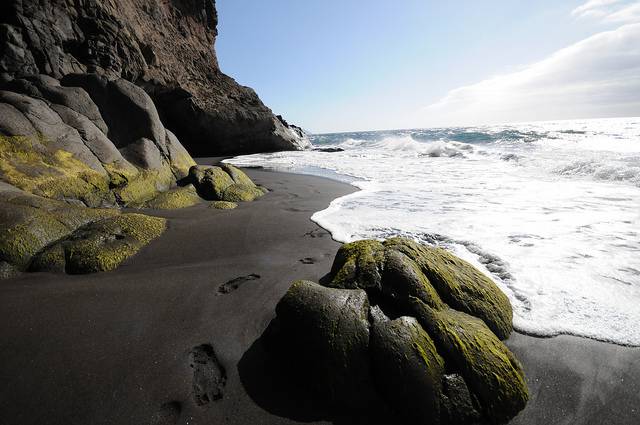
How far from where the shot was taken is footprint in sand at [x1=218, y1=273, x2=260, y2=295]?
9.46ft

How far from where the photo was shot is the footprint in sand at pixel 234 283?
2882 mm

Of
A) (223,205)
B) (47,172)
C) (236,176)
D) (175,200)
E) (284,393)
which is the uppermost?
(47,172)

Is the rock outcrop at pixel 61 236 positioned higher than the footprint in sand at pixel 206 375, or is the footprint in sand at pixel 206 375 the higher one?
the rock outcrop at pixel 61 236

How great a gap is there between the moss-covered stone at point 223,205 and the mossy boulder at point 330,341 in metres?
3.87

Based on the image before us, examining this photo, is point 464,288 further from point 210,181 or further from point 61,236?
point 210,181

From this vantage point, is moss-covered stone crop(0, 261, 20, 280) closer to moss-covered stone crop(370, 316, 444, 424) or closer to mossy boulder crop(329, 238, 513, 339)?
mossy boulder crop(329, 238, 513, 339)

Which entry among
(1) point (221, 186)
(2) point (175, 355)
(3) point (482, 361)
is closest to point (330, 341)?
(3) point (482, 361)

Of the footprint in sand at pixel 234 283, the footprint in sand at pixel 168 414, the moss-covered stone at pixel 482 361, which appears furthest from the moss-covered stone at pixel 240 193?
the moss-covered stone at pixel 482 361

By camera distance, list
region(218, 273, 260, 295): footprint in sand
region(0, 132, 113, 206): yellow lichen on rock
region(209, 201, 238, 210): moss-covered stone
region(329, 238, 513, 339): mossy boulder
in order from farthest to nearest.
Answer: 1. region(209, 201, 238, 210): moss-covered stone
2. region(0, 132, 113, 206): yellow lichen on rock
3. region(218, 273, 260, 295): footprint in sand
4. region(329, 238, 513, 339): mossy boulder

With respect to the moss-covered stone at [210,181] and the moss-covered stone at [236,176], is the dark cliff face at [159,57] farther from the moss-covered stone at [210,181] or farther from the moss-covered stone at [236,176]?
the moss-covered stone at [236,176]

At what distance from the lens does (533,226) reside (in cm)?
481

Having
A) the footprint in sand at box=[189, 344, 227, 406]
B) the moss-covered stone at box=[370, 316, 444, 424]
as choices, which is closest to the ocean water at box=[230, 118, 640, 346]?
the moss-covered stone at box=[370, 316, 444, 424]

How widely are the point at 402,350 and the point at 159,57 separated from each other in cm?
2151

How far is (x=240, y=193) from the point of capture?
652 centimetres
